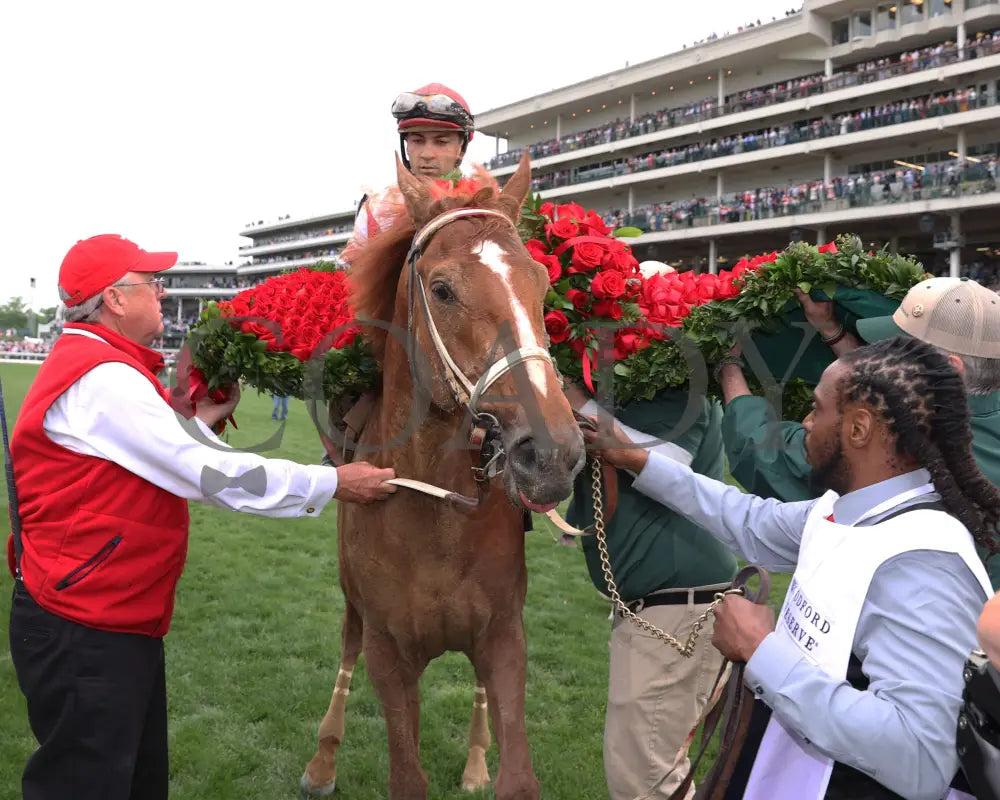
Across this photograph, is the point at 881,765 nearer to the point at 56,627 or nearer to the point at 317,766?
the point at 56,627

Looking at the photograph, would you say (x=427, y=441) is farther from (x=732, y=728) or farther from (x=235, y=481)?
(x=732, y=728)

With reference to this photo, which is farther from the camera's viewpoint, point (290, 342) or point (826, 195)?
point (826, 195)

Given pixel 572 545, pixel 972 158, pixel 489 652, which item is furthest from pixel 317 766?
pixel 972 158

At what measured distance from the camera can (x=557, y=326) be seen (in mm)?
2770

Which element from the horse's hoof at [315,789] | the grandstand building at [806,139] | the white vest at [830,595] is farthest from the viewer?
the grandstand building at [806,139]

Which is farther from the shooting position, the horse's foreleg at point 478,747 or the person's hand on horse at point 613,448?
the horse's foreleg at point 478,747

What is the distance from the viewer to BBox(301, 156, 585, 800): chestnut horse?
2.15 meters

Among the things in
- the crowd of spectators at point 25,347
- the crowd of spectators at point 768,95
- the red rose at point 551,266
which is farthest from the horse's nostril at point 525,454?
the crowd of spectators at point 25,347

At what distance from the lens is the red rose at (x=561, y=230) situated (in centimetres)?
284

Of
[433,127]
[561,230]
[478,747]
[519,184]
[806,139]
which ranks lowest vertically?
[478,747]

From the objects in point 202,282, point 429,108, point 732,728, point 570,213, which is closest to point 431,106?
point 429,108

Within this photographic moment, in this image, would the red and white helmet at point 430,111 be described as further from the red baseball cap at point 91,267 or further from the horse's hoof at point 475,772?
the horse's hoof at point 475,772

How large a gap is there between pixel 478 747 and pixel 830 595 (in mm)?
2852

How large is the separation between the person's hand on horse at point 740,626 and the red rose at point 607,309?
127 centimetres
